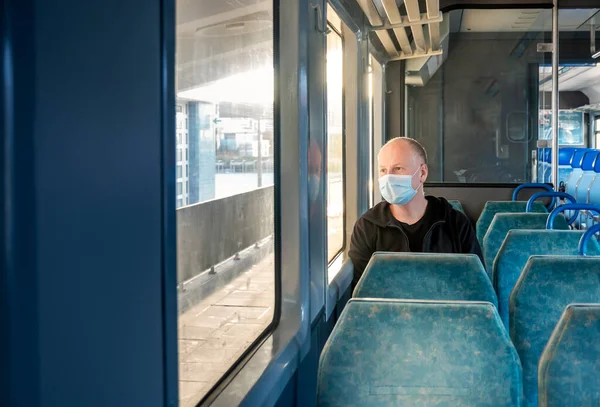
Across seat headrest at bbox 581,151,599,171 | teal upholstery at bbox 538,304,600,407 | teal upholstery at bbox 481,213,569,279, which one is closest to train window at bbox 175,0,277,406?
teal upholstery at bbox 538,304,600,407

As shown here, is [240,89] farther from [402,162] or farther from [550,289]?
[402,162]

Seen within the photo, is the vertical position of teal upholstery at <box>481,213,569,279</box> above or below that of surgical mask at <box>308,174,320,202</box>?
below

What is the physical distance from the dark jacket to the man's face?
0.42ft

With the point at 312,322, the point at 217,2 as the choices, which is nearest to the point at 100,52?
the point at 217,2

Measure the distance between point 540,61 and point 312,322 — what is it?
435 centimetres

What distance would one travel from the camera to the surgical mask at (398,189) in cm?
303

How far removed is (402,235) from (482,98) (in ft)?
11.5

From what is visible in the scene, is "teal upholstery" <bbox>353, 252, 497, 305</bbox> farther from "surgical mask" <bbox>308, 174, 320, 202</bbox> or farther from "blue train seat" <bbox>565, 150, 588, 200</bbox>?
"blue train seat" <bbox>565, 150, 588, 200</bbox>

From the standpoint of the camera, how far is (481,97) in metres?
6.16

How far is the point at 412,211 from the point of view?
3.04 m

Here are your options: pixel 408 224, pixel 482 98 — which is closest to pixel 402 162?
pixel 408 224

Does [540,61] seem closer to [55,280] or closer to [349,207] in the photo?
[349,207]

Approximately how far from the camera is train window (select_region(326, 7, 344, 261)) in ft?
12.3

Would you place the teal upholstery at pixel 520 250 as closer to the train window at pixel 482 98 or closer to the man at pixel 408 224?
the man at pixel 408 224
